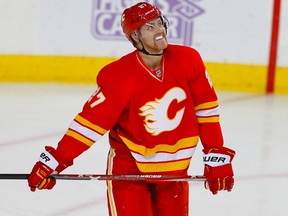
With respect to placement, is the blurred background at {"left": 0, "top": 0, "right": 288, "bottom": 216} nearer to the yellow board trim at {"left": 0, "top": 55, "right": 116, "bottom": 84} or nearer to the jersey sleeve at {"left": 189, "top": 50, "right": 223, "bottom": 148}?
the yellow board trim at {"left": 0, "top": 55, "right": 116, "bottom": 84}

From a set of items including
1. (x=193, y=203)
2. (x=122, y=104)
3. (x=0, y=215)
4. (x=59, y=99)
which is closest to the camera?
(x=122, y=104)

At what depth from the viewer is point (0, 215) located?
3.89 m

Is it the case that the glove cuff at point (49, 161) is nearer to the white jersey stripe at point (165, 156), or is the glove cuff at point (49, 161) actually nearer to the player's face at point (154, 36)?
the white jersey stripe at point (165, 156)

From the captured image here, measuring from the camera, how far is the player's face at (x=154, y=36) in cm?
294

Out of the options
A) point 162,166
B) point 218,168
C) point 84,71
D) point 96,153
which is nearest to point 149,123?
point 162,166

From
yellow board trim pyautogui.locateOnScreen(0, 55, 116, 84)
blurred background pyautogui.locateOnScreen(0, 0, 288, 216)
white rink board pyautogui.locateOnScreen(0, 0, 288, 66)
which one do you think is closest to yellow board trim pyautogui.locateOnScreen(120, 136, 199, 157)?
blurred background pyautogui.locateOnScreen(0, 0, 288, 216)

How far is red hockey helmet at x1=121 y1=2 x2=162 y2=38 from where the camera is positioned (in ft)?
9.66

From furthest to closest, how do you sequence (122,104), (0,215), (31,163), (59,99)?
1. (59,99)
2. (31,163)
3. (0,215)
4. (122,104)

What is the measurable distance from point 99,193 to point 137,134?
53.3 inches

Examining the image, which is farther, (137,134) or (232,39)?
(232,39)

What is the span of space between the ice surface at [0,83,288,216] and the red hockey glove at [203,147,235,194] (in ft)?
3.33

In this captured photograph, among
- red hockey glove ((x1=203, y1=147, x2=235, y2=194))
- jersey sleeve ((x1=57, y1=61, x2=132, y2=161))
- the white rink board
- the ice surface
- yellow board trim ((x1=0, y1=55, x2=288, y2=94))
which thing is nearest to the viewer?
jersey sleeve ((x1=57, y1=61, x2=132, y2=161))

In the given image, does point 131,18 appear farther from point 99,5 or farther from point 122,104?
point 99,5

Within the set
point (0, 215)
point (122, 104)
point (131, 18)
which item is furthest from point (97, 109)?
point (0, 215)
